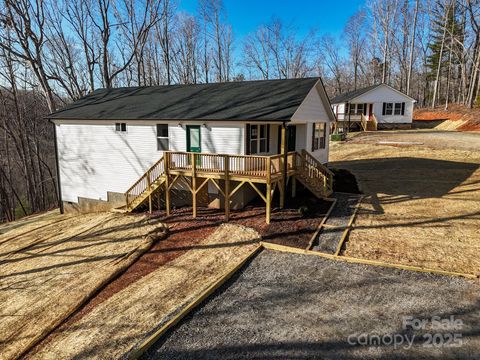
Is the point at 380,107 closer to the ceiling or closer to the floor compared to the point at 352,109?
closer to the ceiling

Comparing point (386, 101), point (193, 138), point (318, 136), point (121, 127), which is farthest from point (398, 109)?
point (121, 127)

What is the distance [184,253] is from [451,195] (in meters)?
12.3

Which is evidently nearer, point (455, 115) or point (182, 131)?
point (182, 131)

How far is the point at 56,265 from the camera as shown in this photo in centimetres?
1144

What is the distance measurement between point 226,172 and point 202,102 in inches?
197

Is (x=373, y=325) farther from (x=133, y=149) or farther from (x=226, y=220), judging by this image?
(x=133, y=149)

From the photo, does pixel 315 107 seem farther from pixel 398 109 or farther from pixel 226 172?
pixel 398 109

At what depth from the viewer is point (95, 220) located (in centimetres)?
1585

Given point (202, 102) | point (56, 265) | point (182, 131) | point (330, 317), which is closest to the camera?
point (330, 317)

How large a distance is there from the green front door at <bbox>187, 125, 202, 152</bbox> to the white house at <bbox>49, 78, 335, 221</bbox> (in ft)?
0.15

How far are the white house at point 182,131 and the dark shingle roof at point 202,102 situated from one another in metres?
0.05

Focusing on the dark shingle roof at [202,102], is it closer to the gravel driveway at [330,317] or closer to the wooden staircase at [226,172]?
the wooden staircase at [226,172]

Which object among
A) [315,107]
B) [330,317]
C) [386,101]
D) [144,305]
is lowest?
[144,305]

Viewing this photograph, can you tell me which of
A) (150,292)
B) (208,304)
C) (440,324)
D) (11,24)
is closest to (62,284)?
(150,292)
